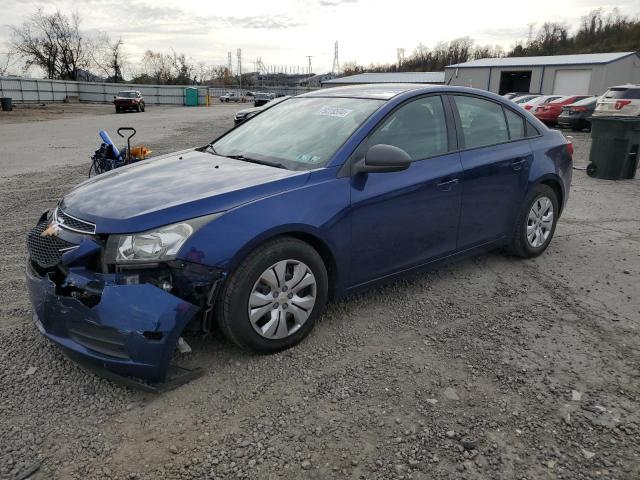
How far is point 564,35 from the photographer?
78.2 metres

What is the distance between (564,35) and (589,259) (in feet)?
284

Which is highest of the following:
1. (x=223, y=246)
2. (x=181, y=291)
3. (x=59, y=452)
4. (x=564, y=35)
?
(x=564, y=35)

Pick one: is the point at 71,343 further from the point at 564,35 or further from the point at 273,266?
the point at 564,35

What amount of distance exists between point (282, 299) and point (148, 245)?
2.81 ft

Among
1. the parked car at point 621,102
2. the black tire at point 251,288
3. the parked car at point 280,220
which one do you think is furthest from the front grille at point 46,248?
the parked car at point 621,102

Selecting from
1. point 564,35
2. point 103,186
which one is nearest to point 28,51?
point 103,186

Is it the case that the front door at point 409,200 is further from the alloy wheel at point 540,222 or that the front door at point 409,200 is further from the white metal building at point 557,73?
the white metal building at point 557,73

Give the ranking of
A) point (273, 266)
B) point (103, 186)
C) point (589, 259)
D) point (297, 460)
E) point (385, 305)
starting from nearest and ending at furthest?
point (297, 460)
point (273, 266)
point (103, 186)
point (385, 305)
point (589, 259)

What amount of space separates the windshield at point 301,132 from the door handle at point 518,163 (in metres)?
1.46

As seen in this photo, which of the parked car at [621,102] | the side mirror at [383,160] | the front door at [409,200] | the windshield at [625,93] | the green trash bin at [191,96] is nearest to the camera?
the side mirror at [383,160]

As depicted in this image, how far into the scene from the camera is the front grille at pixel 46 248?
291 centimetres

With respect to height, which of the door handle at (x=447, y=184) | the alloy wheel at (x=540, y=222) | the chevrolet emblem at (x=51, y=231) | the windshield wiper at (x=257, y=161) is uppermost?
the windshield wiper at (x=257, y=161)

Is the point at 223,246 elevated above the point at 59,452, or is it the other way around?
the point at 223,246

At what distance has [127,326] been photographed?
8.57 ft
